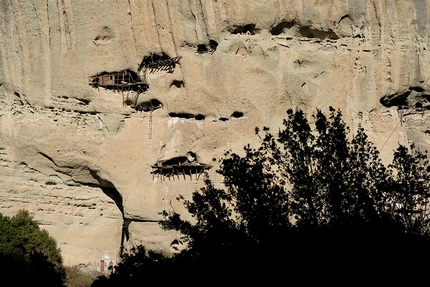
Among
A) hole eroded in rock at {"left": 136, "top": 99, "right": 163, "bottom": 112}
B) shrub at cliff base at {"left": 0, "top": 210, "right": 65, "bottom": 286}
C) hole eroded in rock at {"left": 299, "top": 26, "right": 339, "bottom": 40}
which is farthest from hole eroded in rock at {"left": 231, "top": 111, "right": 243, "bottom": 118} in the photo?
shrub at cliff base at {"left": 0, "top": 210, "right": 65, "bottom": 286}

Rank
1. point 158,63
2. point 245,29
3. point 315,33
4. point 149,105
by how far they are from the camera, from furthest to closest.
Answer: point 149,105
point 158,63
point 315,33
point 245,29

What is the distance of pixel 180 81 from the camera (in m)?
8.62

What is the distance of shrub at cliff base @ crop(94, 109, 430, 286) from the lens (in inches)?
241

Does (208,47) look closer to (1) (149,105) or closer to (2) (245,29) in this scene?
(2) (245,29)

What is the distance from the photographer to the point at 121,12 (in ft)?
27.2

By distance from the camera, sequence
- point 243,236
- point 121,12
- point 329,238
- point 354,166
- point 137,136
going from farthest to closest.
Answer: point 137,136
point 121,12
point 243,236
point 354,166
point 329,238

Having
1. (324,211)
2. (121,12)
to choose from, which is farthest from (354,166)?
(121,12)

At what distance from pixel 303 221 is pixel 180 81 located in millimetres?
3444

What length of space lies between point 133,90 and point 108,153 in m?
1.22

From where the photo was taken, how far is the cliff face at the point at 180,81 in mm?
8289

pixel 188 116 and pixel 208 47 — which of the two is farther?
pixel 188 116

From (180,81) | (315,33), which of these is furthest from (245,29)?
(180,81)

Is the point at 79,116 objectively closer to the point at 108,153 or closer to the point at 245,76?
the point at 108,153

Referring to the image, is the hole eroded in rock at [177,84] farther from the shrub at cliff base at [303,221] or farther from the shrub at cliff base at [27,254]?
the shrub at cliff base at [27,254]
